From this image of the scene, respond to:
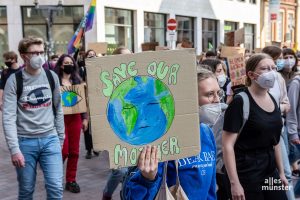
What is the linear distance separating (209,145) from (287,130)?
2997mm

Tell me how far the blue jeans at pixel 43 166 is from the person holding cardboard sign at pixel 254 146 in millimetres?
1504

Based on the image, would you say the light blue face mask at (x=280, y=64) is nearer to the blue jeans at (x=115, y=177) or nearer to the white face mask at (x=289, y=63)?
the white face mask at (x=289, y=63)

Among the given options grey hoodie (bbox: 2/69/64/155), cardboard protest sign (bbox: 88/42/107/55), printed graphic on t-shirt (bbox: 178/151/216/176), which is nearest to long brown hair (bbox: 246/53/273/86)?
printed graphic on t-shirt (bbox: 178/151/216/176)

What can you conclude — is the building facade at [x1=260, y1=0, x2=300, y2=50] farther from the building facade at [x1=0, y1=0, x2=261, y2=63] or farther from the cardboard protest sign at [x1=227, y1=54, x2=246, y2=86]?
the cardboard protest sign at [x1=227, y1=54, x2=246, y2=86]

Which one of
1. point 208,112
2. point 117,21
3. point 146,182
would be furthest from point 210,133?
point 117,21

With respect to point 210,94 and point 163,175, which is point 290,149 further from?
point 163,175

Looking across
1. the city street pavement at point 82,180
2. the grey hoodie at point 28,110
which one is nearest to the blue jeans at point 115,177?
the city street pavement at point 82,180

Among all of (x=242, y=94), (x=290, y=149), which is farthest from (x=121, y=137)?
(x=290, y=149)

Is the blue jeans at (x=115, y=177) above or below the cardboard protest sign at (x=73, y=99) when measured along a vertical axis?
below

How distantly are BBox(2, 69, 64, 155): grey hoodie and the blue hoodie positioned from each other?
5.87 feet

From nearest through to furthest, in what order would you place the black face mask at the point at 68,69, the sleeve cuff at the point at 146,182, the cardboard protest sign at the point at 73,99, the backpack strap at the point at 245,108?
the sleeve cuff at the point at 146,182
the backpack strap at the point at 245,108
the cardboard protest sign at the point at 73,99
the black face mask at the point at 68,69

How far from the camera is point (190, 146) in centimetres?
206

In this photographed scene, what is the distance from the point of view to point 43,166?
3.80 metres

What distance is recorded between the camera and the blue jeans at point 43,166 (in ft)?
12.2
